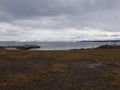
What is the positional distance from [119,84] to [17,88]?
7575mm

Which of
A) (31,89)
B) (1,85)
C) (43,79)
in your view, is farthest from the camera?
(43,79)

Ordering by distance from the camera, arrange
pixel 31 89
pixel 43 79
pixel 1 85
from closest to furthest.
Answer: pixel 31 89 < pixel 1 85 < pixel 43 79

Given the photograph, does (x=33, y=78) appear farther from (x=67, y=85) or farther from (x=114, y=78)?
(x=114, y=78)

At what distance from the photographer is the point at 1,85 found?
1628cm

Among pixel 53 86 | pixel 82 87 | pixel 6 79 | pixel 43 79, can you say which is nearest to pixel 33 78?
pixel 43 79

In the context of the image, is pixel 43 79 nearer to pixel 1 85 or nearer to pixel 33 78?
pixel 33 78

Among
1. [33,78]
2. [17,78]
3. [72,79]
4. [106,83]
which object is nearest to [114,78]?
[106,83]

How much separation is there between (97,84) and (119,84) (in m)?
1.66

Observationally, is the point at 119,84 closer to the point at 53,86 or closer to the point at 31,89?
the point at 53,86

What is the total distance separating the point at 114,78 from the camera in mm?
19266

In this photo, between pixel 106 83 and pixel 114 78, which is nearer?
pixel 106 83

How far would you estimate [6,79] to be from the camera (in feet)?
61.2

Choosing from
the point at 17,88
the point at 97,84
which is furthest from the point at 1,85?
the point at 97,84

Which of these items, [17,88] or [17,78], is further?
[17,78]
